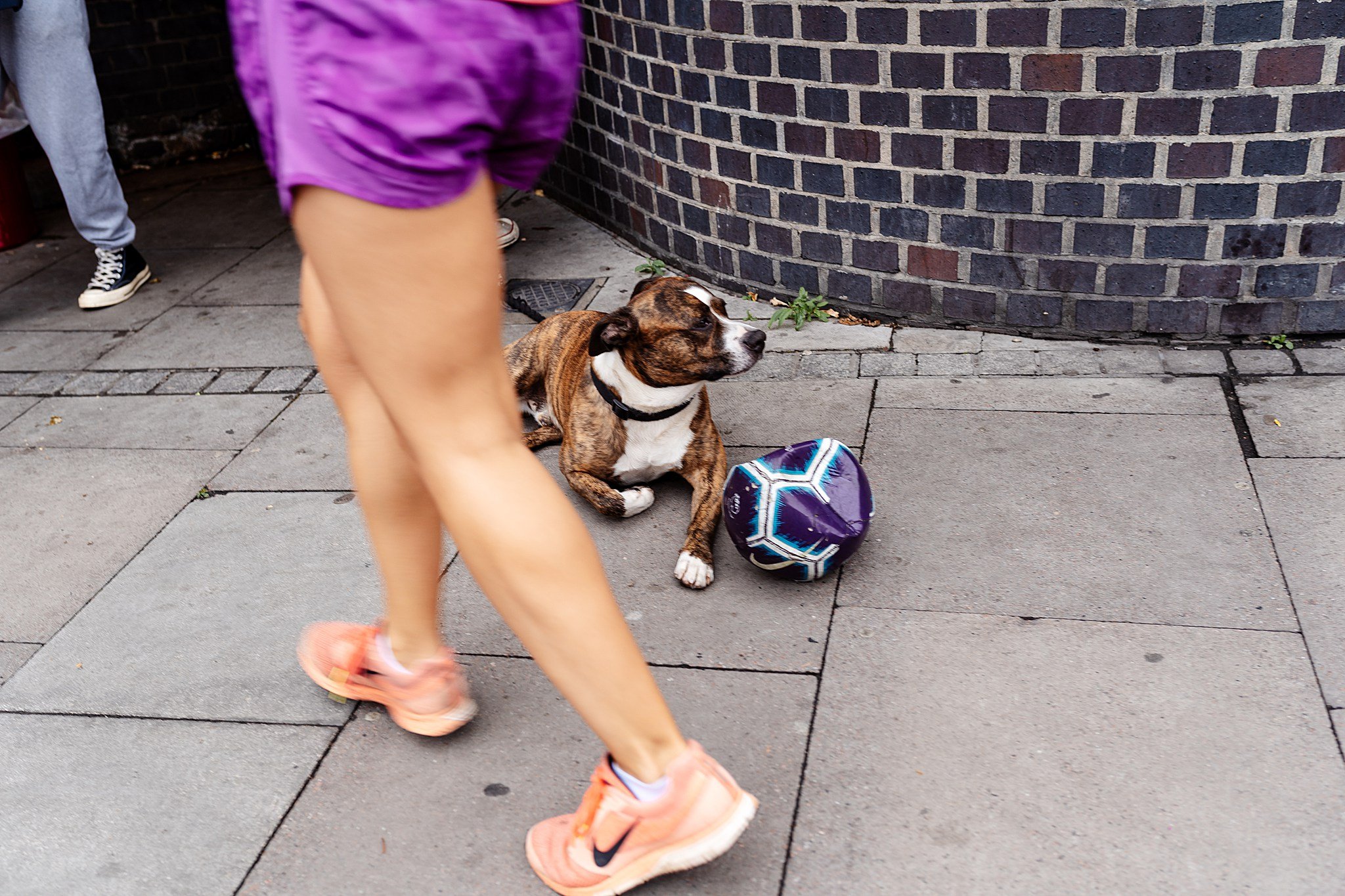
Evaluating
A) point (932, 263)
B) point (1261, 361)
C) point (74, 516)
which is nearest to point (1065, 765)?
point (1261, 361)

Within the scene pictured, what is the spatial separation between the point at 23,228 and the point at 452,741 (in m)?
5.35

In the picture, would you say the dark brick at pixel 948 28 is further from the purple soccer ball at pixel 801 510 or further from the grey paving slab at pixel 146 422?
the grey paving slab at pixel 146 422

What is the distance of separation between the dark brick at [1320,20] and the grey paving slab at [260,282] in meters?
4.08

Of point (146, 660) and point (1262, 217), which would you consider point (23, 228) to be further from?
point (1262, 217)

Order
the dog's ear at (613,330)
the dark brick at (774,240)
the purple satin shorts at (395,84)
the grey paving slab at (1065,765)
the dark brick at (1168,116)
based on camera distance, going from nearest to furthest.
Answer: the purple satin shorts at (395,84) → the grey paving slab at (1065,765) → the dog's ear at (613,330) → the dark brick at (1168,116) → the dark brick at (774,240)

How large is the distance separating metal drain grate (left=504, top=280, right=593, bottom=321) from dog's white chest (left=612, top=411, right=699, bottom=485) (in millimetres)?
1542

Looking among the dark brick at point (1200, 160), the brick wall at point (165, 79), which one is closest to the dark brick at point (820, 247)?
the dark brick at point (1200, 160)

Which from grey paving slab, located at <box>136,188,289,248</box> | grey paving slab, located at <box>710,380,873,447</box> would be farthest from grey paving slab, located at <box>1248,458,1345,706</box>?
grey paving slab, located at <box>136,188,289,248</box>

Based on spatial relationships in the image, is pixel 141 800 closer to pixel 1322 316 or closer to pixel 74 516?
Answer: pixel 74 516

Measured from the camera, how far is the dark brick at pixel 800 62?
4.17 m

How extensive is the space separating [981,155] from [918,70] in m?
0.36

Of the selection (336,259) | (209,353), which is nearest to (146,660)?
(336,259)

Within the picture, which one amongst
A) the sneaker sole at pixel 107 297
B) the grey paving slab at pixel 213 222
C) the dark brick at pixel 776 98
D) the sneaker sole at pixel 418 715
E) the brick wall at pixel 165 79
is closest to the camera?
the sneaker sole at pixel 418 715

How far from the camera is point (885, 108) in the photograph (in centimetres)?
410
